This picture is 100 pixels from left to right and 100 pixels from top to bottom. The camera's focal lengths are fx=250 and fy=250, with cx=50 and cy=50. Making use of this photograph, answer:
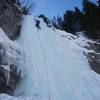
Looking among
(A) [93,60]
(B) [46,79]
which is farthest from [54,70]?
(A) [93,60]

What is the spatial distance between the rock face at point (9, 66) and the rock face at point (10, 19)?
155 cm

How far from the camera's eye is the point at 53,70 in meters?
11.0

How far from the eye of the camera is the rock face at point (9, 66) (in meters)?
8.83

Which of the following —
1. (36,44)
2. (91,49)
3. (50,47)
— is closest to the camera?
(36,44)

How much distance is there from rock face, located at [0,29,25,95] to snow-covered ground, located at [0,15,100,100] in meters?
0.28

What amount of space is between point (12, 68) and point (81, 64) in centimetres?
479

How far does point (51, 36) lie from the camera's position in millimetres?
14406

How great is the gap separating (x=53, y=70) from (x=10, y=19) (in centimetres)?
324

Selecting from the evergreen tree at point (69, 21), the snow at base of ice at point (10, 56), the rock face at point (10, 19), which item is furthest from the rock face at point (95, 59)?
the evergreen tree at point (69, 21)

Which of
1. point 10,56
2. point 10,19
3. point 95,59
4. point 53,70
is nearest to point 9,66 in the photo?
point 10,56

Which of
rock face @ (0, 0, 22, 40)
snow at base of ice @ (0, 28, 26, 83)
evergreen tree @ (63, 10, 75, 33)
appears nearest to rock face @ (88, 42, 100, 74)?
rock face @ (0, 0, 22, 40)

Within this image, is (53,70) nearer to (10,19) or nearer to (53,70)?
(53,70)

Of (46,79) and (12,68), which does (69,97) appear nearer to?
(46,79)

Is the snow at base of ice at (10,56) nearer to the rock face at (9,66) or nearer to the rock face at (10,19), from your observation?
the rock face at (9,66)
